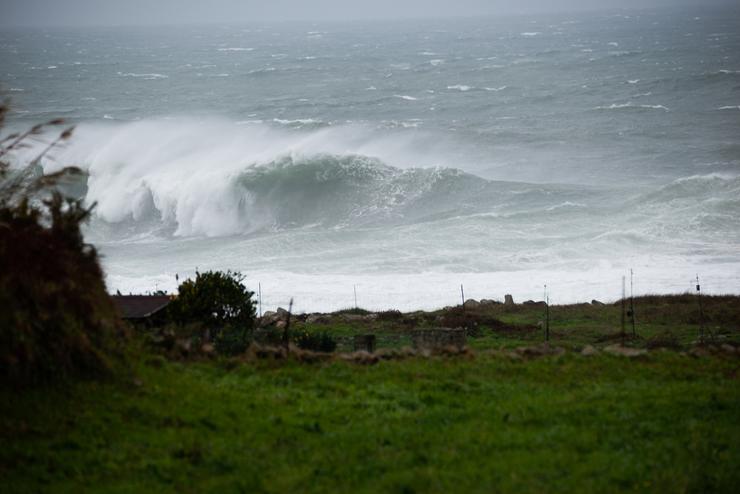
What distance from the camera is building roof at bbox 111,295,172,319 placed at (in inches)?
646

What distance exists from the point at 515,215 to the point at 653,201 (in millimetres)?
6303

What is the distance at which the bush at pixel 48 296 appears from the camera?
9453 mm

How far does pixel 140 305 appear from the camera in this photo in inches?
679

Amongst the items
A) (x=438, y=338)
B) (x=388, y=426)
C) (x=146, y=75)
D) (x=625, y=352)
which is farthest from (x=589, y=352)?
(x=146, y=75)

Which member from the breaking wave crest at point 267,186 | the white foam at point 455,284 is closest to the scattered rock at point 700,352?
the white foam at point 455,284

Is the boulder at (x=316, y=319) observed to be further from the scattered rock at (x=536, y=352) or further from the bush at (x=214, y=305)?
the scattered rock at (x=536, y=352)

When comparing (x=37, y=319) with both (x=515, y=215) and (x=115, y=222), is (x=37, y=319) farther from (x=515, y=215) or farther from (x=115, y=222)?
(x=115, y=222)

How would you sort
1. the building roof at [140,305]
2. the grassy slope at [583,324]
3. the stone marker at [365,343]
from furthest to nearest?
the grassy slope at [583,324], the building roof at [140,305], the stone marker at [365,343]

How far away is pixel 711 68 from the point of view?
88.5 metres

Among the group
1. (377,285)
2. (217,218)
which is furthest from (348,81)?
(377,285)

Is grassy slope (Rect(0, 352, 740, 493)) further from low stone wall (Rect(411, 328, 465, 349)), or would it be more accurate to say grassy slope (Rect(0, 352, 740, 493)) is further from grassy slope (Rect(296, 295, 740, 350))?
grassy slope (Rect(296, 295, 740, 350))

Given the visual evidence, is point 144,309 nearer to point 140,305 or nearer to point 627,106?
point 140,305

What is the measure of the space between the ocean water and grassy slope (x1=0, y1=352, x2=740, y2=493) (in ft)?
16.1

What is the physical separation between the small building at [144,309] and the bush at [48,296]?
4.74m
